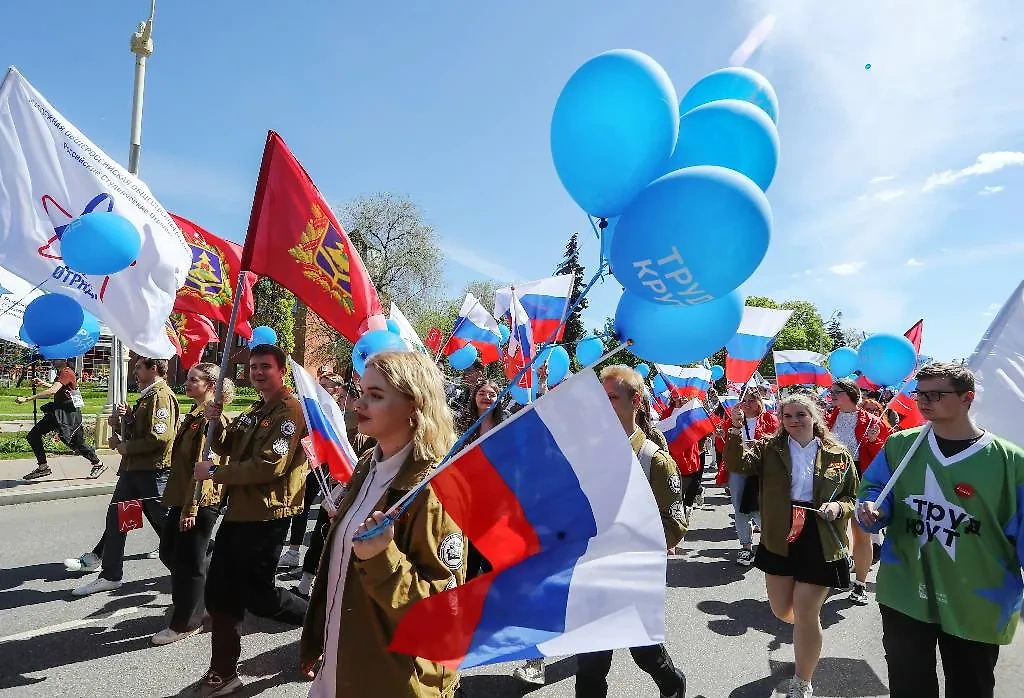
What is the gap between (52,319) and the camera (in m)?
4.78

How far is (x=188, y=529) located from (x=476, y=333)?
305 inches

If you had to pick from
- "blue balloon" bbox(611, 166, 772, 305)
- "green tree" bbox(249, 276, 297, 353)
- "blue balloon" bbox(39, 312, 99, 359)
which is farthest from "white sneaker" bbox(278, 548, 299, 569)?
"green tree" bbox(249, 276, 297, 353)

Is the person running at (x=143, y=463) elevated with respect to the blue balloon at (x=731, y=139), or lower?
lower

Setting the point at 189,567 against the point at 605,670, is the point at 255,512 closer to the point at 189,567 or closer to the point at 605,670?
the point at 189,567

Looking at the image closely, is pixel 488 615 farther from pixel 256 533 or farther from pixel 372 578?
pixel 256 533

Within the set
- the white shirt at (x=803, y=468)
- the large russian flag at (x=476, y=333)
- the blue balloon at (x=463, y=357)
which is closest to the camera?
the white shirt at (x=803, y=468)

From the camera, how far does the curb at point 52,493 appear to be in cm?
824

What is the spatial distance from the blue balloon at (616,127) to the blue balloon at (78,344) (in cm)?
474

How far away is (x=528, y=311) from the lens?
999 cm

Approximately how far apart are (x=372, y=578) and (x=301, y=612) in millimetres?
2391

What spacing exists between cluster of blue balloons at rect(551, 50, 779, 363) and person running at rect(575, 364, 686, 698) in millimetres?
314

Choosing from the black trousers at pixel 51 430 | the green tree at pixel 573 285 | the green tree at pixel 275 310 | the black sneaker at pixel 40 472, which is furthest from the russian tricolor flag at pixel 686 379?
Result: the green tree at pixel 275 310

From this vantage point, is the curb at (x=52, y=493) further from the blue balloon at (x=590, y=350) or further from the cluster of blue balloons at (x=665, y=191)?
the cluster of blue balloons at (x=665, y=191)

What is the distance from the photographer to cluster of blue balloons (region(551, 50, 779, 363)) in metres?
2.43
